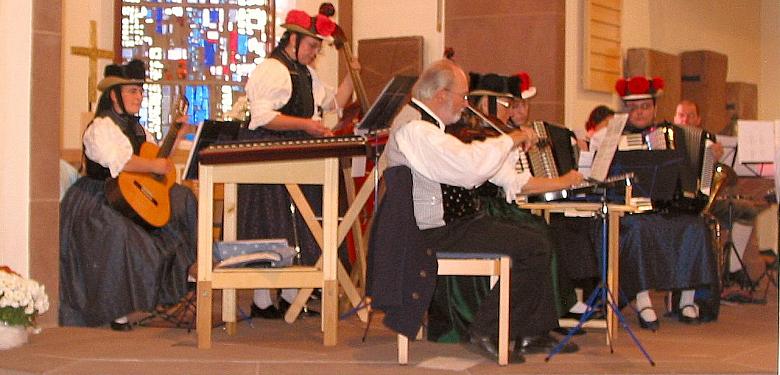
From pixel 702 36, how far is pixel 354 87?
5639 mm

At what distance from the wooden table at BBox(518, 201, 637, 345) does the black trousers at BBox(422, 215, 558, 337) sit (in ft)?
0.93

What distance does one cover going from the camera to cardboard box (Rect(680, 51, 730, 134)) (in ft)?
34.3

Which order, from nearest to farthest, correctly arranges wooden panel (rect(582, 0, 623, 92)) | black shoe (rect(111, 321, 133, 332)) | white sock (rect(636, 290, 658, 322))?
black shoe (rect(111, 321, 133, 332))
white sock (rect(636, 290, 658, 322))
wooden panel (rect(582, 0, 623, 92))

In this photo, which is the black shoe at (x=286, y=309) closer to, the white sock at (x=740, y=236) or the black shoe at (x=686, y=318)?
the black shoe at (x=686, y=318)

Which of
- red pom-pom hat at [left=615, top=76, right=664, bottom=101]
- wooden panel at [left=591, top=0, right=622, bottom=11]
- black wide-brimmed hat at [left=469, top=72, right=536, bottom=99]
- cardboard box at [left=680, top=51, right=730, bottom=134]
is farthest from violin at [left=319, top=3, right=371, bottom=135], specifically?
cardboard box at [left=680, top=51, right=730, bottom=134]

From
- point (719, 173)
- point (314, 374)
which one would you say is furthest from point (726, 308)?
point (314, 374)

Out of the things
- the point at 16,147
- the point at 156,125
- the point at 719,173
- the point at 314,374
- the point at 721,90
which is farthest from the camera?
the point at 721,90

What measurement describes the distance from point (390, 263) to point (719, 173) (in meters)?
2.94

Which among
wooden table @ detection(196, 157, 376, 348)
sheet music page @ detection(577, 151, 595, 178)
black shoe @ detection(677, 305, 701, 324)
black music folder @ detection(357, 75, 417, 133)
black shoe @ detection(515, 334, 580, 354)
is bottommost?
black shoe @ detection(677, 305, 701, 324)

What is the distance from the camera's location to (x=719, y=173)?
7.17m

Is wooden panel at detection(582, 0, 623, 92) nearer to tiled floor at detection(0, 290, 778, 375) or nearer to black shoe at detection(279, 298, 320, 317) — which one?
tiled floor at detection(0, 290, 778, 375)

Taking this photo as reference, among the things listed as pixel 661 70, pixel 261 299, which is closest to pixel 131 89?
pixel 261 299

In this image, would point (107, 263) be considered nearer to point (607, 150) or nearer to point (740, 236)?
point (607, 150)

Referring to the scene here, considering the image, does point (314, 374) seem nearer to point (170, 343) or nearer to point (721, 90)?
point (170, 343)
